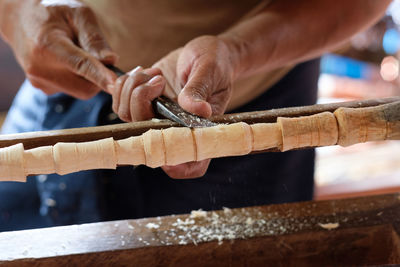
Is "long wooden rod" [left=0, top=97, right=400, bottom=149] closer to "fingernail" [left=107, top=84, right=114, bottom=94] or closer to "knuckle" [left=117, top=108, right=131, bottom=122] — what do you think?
"knuckle" [left=117, top=108, right=131, bottom=122]

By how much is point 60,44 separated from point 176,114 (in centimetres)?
49

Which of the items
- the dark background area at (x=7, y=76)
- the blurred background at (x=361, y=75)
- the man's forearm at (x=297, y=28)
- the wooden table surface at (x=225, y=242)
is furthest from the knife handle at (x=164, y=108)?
the dark background area at (x=7, y=76)

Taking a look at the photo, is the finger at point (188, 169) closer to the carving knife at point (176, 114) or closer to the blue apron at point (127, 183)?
the carving knife at point (176, 114)

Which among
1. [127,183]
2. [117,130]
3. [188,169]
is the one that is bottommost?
[127,183]

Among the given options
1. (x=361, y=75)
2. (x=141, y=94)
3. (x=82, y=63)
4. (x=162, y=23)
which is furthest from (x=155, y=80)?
(x=361, y=75)

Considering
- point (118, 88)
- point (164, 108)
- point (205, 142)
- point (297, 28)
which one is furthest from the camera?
point (297, 28)

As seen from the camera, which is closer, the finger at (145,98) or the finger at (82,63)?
the finger at (145,98)

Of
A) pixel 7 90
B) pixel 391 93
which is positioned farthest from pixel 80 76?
pixel 391 93

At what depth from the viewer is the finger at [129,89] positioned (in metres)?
0.93

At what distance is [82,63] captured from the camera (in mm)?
1108

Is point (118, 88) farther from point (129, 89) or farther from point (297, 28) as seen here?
point (297, 28)

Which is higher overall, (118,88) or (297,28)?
(297,28)

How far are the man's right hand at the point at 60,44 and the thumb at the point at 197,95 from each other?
246 mm

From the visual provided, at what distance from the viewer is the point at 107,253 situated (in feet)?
2.90
